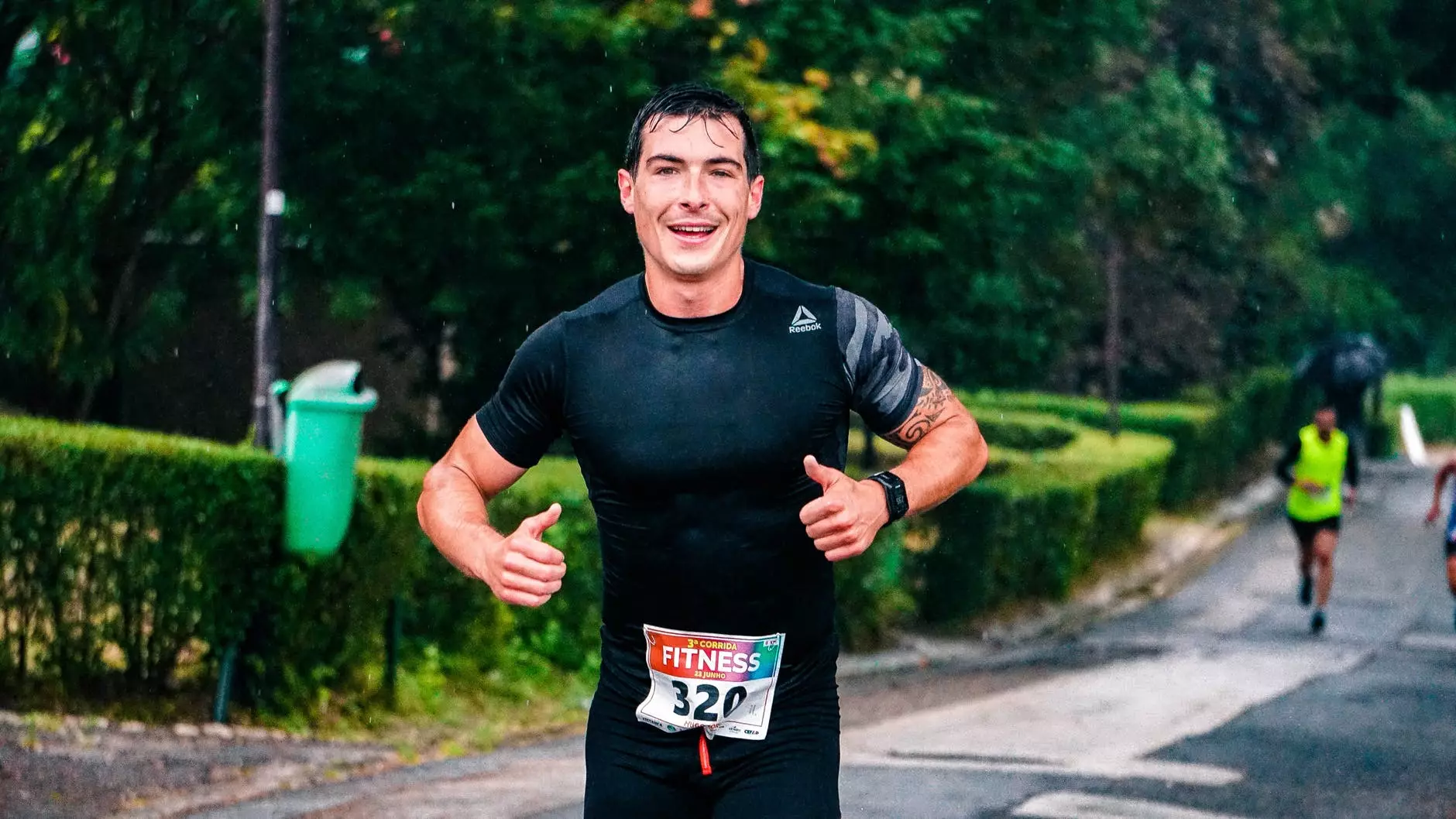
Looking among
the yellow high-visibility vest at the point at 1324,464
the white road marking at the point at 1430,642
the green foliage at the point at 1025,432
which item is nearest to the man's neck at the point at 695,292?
the yellow high-visibility vest at the point at 1324,464

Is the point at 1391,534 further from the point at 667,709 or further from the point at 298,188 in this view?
Answer: the point at 667,709

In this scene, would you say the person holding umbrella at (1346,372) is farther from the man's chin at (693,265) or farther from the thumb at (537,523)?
the thumb at (537,523)

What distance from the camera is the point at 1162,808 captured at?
844 cm

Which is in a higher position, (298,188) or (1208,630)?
(298,188)

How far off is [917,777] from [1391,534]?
20.6 meters

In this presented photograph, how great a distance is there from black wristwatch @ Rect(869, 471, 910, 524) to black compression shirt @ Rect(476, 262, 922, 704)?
15 cm

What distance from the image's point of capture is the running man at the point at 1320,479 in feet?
56.3

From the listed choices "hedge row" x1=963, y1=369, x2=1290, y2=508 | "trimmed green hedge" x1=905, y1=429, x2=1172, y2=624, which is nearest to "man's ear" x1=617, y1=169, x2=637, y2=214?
"trimmed green hedge" x1=905, y1=429, x2=1172, y2=624

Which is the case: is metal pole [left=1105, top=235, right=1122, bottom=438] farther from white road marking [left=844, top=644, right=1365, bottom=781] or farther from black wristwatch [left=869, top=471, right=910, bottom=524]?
black wristwatch [left=869, top=471, right=910, bottom=524]

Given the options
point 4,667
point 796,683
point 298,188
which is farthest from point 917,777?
point 298,188

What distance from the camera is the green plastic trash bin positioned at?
9508 mm

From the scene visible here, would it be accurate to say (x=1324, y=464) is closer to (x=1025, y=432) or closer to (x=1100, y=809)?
(x=1100, y=809)

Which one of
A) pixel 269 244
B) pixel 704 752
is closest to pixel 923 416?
pixel 704 752

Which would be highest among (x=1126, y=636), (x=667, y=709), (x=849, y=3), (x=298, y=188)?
(x=849, y=3)
